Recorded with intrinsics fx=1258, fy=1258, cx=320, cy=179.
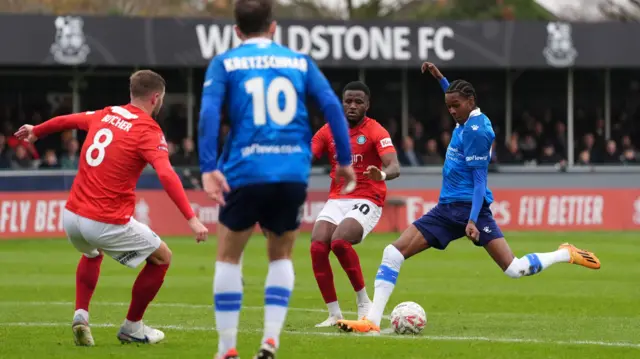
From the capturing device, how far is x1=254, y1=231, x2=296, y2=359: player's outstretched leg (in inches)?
300

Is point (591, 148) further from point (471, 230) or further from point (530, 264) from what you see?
point (471, 230)

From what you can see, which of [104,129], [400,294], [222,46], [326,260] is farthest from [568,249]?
[222,46]

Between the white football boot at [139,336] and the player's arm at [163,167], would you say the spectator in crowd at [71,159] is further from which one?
the player's arm at [163,167]

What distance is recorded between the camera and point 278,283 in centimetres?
771

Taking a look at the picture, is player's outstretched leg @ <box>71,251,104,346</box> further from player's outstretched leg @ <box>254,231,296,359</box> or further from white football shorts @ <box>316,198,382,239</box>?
white football shorts @ <box>316,198,382,239</box>

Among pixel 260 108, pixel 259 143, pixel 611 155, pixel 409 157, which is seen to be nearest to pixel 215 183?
pixel 259 143

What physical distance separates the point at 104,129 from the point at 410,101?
2678 centimetres

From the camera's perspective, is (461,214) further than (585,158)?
No

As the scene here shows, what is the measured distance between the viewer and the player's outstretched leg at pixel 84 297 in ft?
31.1

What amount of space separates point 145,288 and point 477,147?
316 cm

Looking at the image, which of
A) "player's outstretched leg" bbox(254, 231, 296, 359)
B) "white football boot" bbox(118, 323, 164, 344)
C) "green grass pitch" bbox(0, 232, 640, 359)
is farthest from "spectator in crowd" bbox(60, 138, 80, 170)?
"player's outstretched leg" bbox(254, 231, 296, 359)

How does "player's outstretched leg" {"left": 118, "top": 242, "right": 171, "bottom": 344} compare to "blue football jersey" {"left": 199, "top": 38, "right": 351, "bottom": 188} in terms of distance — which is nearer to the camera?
"blue football jersey" {"left": 199, "top": 38, "right": 351, "bottom": 188}

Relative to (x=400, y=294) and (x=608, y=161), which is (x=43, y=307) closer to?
(x=400, y=294)

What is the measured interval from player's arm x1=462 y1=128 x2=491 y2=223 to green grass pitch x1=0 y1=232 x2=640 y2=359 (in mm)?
1136
